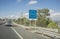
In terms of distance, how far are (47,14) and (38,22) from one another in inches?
328

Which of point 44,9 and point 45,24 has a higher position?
point 44,9

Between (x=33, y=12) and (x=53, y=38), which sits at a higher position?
(x=33, y=12)

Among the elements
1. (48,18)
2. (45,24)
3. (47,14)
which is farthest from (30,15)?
(47,14)

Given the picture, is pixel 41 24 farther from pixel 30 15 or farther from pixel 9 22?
pixel 30 15

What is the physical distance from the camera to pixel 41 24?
6209 centimetres

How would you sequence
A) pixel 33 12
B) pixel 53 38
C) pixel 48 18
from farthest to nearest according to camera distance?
pixel 48 18, pixel 33 12, pixel 53 38

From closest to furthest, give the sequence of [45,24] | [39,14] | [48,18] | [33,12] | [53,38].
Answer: [53,38] → [33,12] → [45,24] → [48,18] → [39,14]

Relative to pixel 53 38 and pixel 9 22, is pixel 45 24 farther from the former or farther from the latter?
pixel 53 38

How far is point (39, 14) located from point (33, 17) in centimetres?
3634

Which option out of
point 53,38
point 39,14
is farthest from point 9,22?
point 53,38

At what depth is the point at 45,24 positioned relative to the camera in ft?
202

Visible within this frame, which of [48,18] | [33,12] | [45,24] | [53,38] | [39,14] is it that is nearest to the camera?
[53,38]

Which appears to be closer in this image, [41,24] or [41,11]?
[41,24]

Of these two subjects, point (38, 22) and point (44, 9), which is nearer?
point (38, 22)
